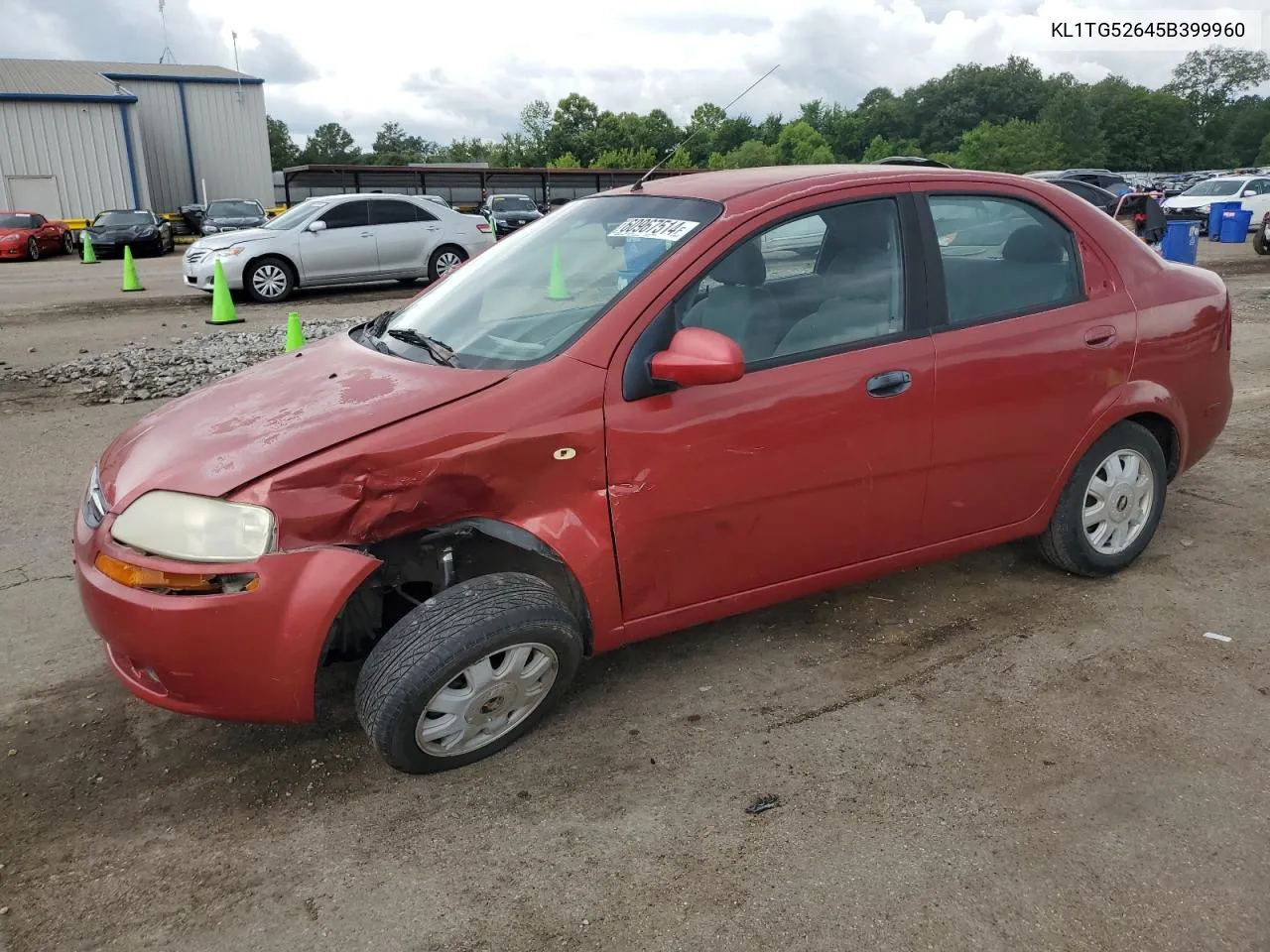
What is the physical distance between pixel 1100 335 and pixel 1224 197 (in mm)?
26211

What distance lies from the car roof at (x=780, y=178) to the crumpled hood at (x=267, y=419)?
1059mm

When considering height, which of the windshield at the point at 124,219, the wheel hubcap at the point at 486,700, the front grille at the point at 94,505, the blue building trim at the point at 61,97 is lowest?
the wheel hubcap at the point at 486,700

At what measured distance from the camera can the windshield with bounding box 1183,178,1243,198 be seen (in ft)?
83.2

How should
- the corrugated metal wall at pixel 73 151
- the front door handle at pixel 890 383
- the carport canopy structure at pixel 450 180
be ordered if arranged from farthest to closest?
the corrugated metal wall at pixel 73 151 < the carport canopy structure at pixel 450 180 < the front door handle at pixel 890 383

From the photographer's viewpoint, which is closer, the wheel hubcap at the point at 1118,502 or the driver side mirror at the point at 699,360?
the driver side mirror at the point at 699,360

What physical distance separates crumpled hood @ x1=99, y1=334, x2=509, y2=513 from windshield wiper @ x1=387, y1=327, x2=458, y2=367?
0.22 feet

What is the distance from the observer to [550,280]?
3.37 meters

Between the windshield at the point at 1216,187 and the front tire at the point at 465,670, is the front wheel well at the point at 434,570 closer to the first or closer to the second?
the front tire at the point at 465,670

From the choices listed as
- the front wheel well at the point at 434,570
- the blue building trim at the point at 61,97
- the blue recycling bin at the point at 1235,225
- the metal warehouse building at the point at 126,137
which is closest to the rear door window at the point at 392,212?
the front wheel well at the point at 434,570

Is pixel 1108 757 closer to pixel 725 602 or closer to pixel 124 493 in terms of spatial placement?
pixel 725 602

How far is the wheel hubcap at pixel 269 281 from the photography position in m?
13.7

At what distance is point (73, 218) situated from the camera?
3609cm

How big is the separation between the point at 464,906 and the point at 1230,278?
17.3m

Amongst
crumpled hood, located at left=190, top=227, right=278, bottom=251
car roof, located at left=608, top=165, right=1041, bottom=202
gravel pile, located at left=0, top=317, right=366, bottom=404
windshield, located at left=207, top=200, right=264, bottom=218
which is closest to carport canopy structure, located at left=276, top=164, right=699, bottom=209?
windshield, located at left=207, top=200, right=264, bottom=218
